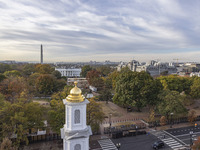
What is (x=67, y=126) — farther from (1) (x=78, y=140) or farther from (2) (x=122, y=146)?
(2) (x=122, y=146)

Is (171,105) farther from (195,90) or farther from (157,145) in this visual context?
(195,90)

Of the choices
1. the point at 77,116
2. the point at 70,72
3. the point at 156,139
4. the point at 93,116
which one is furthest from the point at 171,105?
the point at 70,72

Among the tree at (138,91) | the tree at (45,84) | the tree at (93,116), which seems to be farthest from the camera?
the tree at (45,84)

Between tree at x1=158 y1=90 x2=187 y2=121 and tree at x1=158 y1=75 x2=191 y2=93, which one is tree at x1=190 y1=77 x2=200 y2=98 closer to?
tree at x1=158 y1=75 x2=191 y2=93

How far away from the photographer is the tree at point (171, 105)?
27484 millimetres

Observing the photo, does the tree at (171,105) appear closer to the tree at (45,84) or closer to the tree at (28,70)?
the tree at (45,84)

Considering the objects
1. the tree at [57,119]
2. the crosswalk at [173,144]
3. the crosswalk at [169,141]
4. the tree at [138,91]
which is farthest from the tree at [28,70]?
the crosswalk at [173,144]

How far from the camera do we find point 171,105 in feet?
90.9

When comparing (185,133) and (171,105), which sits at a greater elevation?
(171,105)

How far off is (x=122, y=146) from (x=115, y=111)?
1512 cm

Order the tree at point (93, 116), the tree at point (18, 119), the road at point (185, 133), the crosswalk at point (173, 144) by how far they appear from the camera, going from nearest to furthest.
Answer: the tree at point (18, 119)
the crosswalk at point (173, 144)
the tree at point (93, 116)
the road at point (185, 133)

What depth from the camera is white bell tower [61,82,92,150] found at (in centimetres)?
1055

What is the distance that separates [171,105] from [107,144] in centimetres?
1397

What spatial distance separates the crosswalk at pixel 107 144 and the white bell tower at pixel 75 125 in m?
12.4
